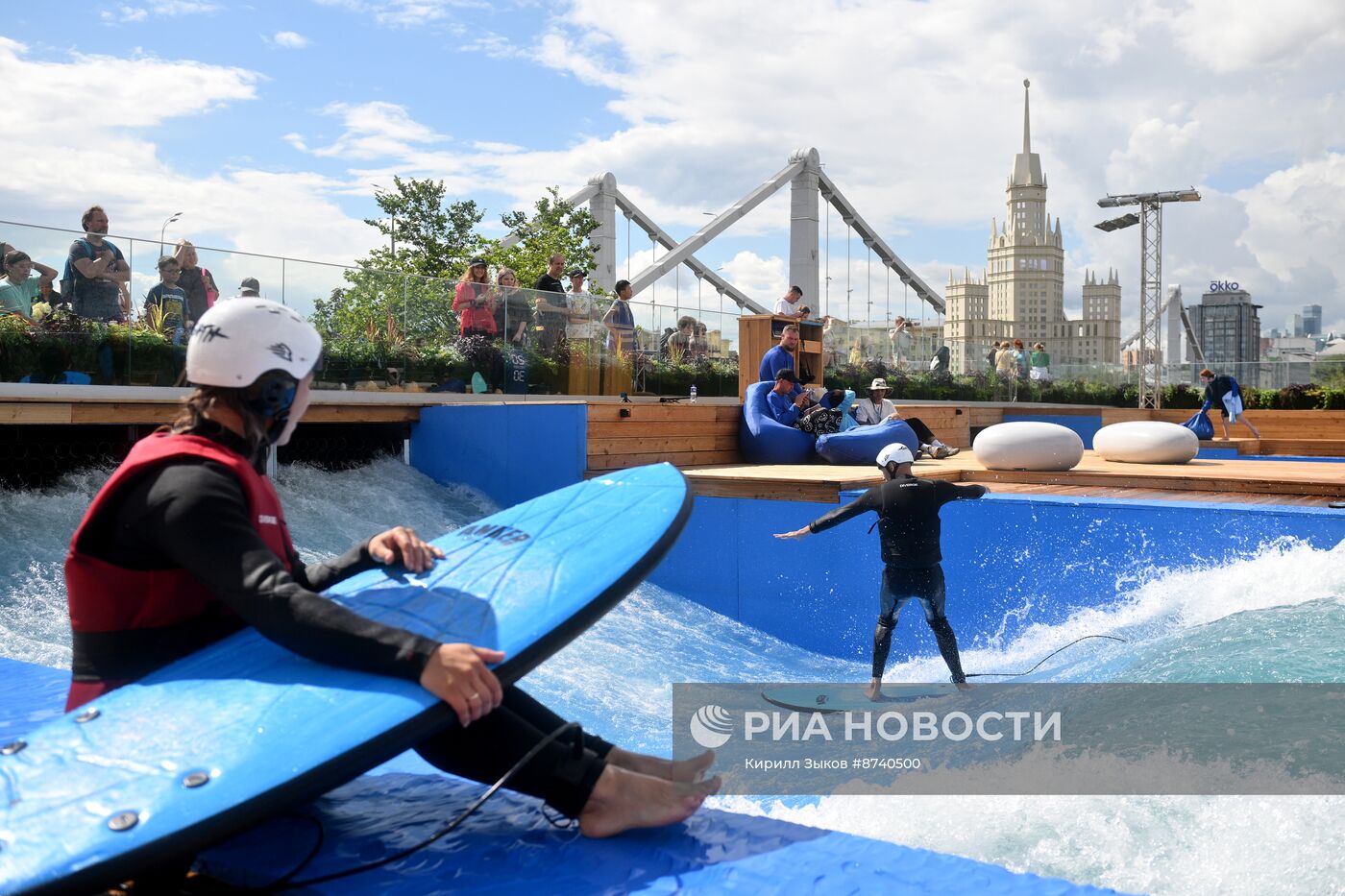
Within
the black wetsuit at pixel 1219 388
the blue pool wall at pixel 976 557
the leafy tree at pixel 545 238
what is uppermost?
the leafy tree at pixel 545 238

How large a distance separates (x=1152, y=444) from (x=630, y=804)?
8118 mm

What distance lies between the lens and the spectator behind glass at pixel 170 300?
26.7 feet

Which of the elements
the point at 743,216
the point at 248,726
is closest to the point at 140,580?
the point at 248,726

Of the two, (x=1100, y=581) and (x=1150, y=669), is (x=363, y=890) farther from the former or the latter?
(x=1100, y=581)

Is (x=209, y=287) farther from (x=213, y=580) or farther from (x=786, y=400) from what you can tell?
(x=213, y=580)

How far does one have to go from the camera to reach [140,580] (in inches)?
75.1

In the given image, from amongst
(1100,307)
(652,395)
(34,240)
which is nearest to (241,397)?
(34,240)

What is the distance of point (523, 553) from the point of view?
2.26 metres

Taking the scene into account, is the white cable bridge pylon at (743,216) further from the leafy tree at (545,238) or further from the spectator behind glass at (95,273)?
the spectator behind glass at (95,273)

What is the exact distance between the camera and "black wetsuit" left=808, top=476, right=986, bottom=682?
5.58m

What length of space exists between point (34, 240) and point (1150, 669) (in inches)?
301

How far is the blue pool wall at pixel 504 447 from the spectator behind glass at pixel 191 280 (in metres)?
2.20

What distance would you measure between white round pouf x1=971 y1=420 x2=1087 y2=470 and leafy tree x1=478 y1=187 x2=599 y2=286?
21.0 m

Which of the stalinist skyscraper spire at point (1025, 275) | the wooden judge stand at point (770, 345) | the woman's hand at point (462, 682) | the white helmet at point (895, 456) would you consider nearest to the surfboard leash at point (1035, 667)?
the white helmet at point (895, 456)
